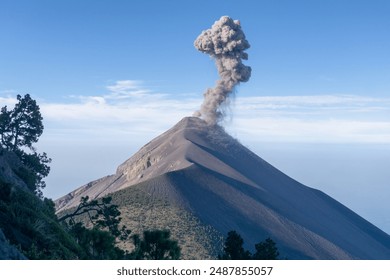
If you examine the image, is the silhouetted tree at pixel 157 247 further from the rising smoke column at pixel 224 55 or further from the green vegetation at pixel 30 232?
the rising smoke column at pixel 224 55

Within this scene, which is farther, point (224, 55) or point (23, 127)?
point (224, 55)

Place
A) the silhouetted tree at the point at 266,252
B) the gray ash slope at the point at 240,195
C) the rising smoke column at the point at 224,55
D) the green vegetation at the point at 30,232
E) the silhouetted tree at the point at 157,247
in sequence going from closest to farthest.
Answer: the green vegetation at the point at 30,232
the silhouetted tree at the point at 157,247
the silhouetted tree at the point at 266,252
the gray ash slope at the point at 240,195
the rising smoke column at the point at 224,55

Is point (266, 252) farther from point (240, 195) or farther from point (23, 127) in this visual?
point (240, 195)

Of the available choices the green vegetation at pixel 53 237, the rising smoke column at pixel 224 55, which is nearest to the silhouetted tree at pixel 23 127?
the green vegetation at pixel 53 237

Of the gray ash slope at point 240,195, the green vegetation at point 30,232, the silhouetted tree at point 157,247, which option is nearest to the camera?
the green vegetation at point 30,232

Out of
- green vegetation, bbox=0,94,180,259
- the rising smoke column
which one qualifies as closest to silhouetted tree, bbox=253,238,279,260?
green vegetation, bbox=0,94,180,259

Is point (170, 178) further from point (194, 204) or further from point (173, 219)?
point (173, 219)

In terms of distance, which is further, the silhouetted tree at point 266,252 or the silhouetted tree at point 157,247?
the silhouetted tree at point 266,252

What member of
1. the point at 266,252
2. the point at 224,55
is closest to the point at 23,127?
the point at 266,252
